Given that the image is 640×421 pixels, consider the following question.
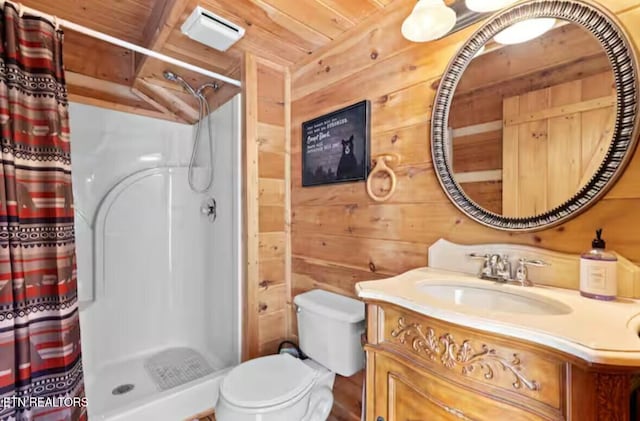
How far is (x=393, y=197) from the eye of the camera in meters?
1.37

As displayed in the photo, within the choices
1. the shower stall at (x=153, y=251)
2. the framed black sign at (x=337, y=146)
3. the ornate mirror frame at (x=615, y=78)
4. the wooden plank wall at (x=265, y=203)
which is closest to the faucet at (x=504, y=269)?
the ornate mirror frame at (x=615, y=78)

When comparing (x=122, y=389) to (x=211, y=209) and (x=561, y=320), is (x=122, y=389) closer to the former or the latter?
(x=211, y=209)

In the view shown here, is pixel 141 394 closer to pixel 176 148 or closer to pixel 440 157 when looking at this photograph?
pixel 176 148

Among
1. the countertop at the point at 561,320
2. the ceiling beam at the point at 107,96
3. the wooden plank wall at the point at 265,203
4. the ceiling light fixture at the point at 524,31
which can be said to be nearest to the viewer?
the countertop at the point at 561,320

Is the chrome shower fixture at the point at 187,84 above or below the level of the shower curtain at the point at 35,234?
above

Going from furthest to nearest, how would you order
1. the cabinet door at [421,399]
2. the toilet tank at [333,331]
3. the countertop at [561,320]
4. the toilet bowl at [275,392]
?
the toilet tank at [333,331] → the toilet bowl at [275,392] → the cabinet door at [421,399] → the countertop at [561,320]

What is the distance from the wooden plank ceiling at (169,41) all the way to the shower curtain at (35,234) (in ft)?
2.05

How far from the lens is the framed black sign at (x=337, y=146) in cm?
148

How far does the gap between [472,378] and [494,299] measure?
1.22 ft

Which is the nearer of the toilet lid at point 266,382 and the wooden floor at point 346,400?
the toilet lid at point 266,382

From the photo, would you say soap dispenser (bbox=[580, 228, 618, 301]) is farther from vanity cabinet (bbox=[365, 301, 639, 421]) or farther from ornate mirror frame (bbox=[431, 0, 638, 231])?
vanity cabinet (bbox=[365, 301, 639, 421])

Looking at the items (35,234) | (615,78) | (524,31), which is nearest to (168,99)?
(35,234)

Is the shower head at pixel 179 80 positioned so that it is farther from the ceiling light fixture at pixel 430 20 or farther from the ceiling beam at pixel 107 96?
the ceiling light fixture at pixel 430 20

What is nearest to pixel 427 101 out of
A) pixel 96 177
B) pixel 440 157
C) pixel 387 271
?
pixel 440 157
